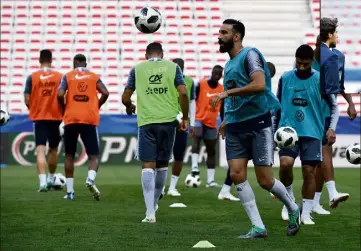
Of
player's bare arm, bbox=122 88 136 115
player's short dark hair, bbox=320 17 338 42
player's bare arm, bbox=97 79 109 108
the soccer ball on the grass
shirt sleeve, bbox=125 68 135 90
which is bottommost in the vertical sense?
the soccer ball on the grass

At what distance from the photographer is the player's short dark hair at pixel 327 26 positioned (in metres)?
6.72

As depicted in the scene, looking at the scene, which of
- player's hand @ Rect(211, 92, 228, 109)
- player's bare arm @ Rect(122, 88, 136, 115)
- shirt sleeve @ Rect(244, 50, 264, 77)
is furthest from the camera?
player's bare arm @ Rect(122, 88, 136, 115)

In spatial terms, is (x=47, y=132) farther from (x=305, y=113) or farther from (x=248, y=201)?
(x=248, y=201)

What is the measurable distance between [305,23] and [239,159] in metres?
22.7

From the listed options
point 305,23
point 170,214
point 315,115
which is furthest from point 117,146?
point 315,115

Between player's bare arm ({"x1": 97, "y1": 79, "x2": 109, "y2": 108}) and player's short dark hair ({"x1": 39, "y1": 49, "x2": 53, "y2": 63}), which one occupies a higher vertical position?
player's short dark hair ({"x1": 39, "y1": 49, "x2": 53, "y2": 63})

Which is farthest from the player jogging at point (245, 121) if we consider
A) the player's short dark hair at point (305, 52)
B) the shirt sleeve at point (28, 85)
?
the shirt sleeve at point (28, 85)

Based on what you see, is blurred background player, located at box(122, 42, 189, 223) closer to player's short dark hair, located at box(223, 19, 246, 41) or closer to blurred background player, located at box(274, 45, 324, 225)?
blurred background player, located at box(274, 45, 324, 225)

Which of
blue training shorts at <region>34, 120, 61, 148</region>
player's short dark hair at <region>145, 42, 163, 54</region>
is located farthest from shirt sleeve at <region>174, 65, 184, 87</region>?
blue training shorts at <region>34, 120, 61, 148</region>

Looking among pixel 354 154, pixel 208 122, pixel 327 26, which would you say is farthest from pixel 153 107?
pixel 208 122

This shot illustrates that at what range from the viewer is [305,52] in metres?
9.79

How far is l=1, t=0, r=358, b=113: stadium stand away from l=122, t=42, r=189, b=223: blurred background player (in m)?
18.0

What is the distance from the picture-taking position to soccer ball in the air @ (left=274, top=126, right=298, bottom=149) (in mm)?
9719

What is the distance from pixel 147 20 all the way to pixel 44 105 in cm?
453
